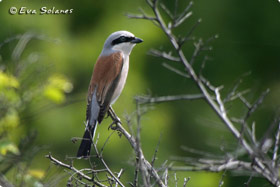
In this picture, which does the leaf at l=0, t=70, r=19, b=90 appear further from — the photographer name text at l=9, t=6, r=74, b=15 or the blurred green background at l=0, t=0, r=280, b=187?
the blurred green background at l=0, t=0, r=280, b=187

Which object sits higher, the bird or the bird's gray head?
the bird's gray head

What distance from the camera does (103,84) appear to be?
3623mm

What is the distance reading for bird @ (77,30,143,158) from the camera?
3406mm

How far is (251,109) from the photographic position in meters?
1.90

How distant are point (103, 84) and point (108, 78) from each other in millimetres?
72

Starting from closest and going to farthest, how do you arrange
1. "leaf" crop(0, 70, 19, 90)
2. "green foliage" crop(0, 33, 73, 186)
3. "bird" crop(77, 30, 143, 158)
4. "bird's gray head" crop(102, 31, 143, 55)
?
1. "green foliage" crop(0, 33, 73, 186)
2. "bird" crop(77, 30, 143, 158)
3. "leaf" crop(0, 70, 19, 90)
4. "bird's gray head" crop(102, 31, 143, 55)

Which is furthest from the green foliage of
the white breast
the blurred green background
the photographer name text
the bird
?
the blurred green background

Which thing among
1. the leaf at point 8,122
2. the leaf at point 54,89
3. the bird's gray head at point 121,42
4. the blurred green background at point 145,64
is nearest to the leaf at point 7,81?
the leaf at point 8,122

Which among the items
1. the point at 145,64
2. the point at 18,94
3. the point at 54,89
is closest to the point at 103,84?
the point at 54,89

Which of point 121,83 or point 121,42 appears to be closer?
point 121,83

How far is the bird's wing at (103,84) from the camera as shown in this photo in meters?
3.41

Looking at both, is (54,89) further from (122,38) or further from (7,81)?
(122,38)

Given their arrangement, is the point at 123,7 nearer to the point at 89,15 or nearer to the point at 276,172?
the point at 89,15

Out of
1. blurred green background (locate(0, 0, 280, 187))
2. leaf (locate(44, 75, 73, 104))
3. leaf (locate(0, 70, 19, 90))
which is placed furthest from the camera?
blurred green background (locate(0, 0, 280, 187))
